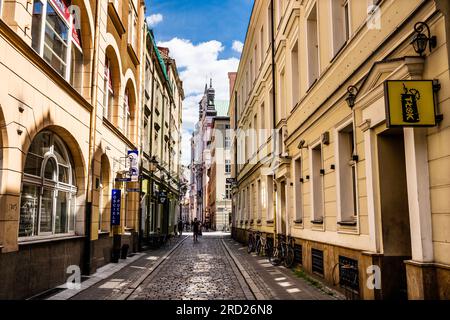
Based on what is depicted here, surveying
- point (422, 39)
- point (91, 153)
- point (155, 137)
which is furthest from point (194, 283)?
point (155, 137)

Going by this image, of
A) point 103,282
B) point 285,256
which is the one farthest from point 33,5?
point 285,256

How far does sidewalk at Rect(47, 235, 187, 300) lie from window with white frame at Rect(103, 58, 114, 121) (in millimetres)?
5376

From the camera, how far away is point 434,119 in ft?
19.0

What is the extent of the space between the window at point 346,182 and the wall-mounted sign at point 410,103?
3.59 meters

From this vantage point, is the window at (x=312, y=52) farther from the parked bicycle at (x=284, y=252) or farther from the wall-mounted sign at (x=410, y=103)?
the wall-mounted sign at (x=410, y=103)

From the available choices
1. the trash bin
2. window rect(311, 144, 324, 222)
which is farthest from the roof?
window rect(311, 144, 324, 222)

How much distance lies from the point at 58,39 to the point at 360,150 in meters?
7.83

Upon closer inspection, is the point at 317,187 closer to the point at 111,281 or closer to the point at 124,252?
the point at 111,281

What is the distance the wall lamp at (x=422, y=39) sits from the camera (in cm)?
596

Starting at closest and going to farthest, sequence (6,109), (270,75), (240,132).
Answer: (6,109) < (270,75) < (240,132)

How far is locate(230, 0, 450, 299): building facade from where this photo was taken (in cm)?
595

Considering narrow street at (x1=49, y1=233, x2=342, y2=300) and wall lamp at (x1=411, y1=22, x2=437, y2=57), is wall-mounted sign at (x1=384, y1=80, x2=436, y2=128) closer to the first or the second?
wall lamp at (x1=411, y1=22, x2=437, y2=57)
